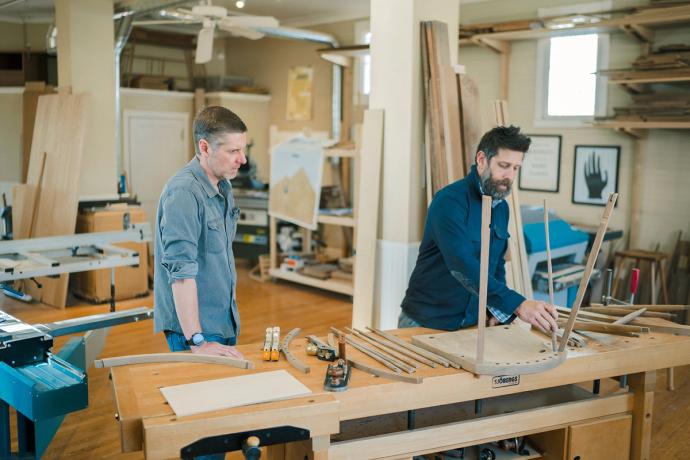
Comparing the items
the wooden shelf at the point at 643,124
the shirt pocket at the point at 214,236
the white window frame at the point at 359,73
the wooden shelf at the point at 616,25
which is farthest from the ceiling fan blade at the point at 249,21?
the shirt pocket at the point at 214,236

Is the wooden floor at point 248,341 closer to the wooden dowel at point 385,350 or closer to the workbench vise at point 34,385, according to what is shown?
the workbench vise at point 34,385

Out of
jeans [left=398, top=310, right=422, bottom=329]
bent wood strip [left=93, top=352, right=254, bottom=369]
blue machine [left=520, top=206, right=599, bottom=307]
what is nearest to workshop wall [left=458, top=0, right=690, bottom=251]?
blue machine [left=520, top=206, right=599, bottom=307]

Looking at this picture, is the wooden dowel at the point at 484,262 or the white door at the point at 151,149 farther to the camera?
the white door at the point at 151,149

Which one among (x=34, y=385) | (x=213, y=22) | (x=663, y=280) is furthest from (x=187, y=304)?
(x=663, y=280)

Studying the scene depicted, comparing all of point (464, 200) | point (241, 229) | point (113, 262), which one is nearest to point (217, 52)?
point (241, 229)

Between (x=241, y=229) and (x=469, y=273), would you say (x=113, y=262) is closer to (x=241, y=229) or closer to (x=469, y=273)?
(x=469, y=273)

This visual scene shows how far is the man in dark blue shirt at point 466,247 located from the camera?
2629mm

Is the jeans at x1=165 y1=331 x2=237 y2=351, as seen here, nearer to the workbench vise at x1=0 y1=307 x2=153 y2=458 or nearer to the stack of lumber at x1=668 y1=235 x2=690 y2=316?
the workbench vise at x1=0 y1=307 x2=153 y2=458

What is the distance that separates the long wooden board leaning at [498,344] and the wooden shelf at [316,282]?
441 cm

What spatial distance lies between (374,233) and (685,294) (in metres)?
3.10

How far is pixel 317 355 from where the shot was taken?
2336 mm

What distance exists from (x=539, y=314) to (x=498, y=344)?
0.58 ft

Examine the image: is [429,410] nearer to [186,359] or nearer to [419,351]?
[419,351]

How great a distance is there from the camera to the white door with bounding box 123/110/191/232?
9055 millimetres
